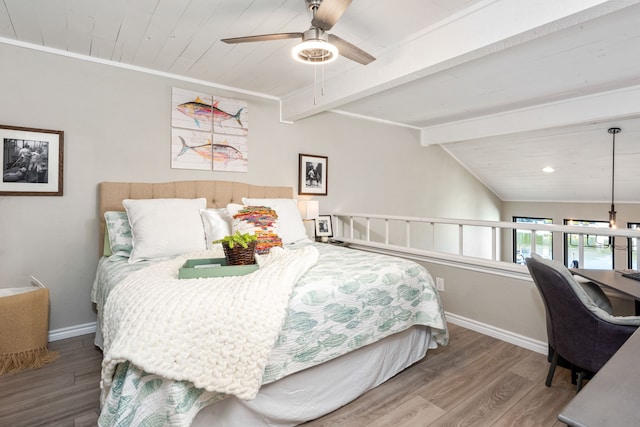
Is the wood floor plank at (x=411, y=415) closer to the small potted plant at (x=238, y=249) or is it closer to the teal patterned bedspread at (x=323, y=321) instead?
the teal patterned bedspread at (x=323, y=321)

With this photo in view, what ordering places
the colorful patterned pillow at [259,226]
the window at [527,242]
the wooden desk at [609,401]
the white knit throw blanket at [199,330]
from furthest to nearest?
1. the window at [527,242]
2. the colorful patterned pillow at [259,226]
3. the white knit throw blanket at [199,330]
4. the wooden desk at [609,401]

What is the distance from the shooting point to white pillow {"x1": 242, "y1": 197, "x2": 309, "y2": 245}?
9.93 feet

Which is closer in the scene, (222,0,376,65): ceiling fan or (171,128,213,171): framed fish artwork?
(222,0,376,65): ceiling fan

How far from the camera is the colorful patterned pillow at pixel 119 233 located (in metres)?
2.46

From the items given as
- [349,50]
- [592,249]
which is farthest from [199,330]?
[592,249]

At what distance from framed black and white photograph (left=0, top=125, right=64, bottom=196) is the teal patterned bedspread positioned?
84cm

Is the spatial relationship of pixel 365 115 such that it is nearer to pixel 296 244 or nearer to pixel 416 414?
pixel 296 244

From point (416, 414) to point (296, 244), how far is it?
165cm

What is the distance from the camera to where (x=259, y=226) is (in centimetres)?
262

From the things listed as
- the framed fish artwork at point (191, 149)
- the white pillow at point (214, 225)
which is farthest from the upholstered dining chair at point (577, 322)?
the framed fish artwork at point (191, 149)

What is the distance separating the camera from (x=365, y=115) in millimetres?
4469

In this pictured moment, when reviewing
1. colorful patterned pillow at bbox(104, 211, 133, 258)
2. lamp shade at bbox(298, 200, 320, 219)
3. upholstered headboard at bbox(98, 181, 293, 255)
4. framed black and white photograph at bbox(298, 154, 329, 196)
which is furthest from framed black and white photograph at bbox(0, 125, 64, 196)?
framed black and white photograph at bbox(298, 154, 329, 196)

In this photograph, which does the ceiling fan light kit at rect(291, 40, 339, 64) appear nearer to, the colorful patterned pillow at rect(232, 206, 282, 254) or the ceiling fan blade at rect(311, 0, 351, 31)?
the ceiling fan blade at rect(311, 0, 351, 31)

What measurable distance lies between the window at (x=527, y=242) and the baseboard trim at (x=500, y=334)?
141 inches
